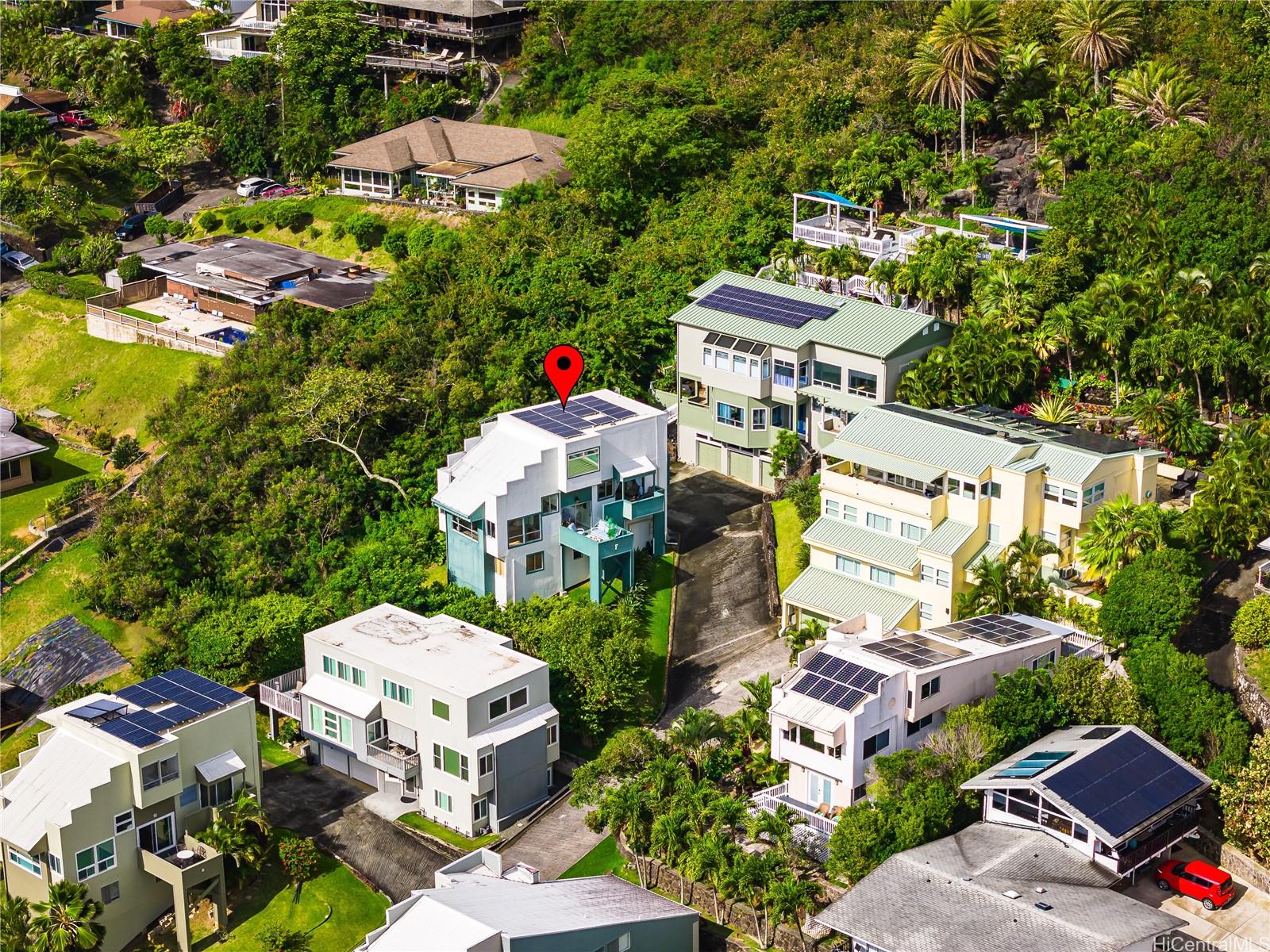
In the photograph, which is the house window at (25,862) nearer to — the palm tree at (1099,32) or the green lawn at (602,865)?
the green lawn at (602,865)

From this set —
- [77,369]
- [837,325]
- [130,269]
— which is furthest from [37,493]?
[837,325]

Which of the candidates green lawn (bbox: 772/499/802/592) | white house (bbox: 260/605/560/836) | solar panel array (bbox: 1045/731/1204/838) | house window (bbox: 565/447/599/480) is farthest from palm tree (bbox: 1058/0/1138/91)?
white house (bbox: 260/605/560/836)

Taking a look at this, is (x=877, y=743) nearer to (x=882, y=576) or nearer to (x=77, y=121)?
(x=882, y=576)

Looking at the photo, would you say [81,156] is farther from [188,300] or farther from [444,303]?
[444,303]

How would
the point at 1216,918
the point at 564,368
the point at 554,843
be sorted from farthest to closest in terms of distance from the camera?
the point at 564,368 → the point at 554,843 → the point at 1216,918

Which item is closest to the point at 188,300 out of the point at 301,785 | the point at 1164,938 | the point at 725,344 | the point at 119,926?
the point at 725,344
